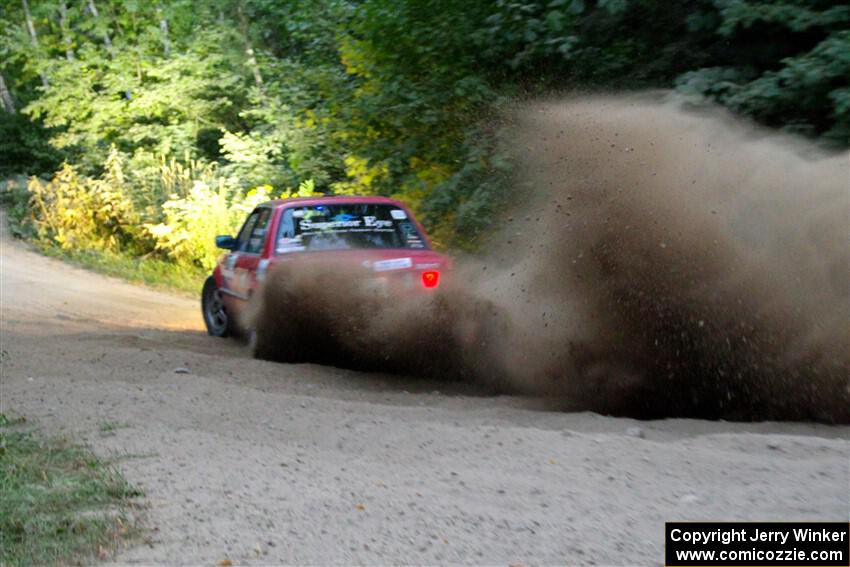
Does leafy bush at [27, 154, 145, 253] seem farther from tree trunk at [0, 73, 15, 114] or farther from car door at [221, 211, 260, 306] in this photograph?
car door at [221, 211, 260, 306]

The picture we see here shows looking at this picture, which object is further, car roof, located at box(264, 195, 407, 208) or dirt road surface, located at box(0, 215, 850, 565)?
car roof, located at box(264, 195, 407, 208)

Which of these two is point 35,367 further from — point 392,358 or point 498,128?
point 498,128

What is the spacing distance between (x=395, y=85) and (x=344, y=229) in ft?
10.4

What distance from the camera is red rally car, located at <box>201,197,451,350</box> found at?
9.95 m

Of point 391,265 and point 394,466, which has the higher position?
point 391,265

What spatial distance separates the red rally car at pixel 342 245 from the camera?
9.95 m

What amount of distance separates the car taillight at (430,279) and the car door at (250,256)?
172 centimetres

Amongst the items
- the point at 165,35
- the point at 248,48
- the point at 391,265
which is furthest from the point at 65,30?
the point at 391,265

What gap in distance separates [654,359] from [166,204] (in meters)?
14.5

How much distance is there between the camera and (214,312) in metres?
13.0

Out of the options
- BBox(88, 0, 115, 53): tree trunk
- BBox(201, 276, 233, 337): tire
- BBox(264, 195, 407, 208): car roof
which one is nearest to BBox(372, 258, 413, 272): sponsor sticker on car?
BBox(264, 195, 407, 208): car roof

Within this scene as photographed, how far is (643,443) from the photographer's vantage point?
642cm

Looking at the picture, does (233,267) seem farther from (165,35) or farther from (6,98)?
(6,98)

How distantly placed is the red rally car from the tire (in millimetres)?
651
